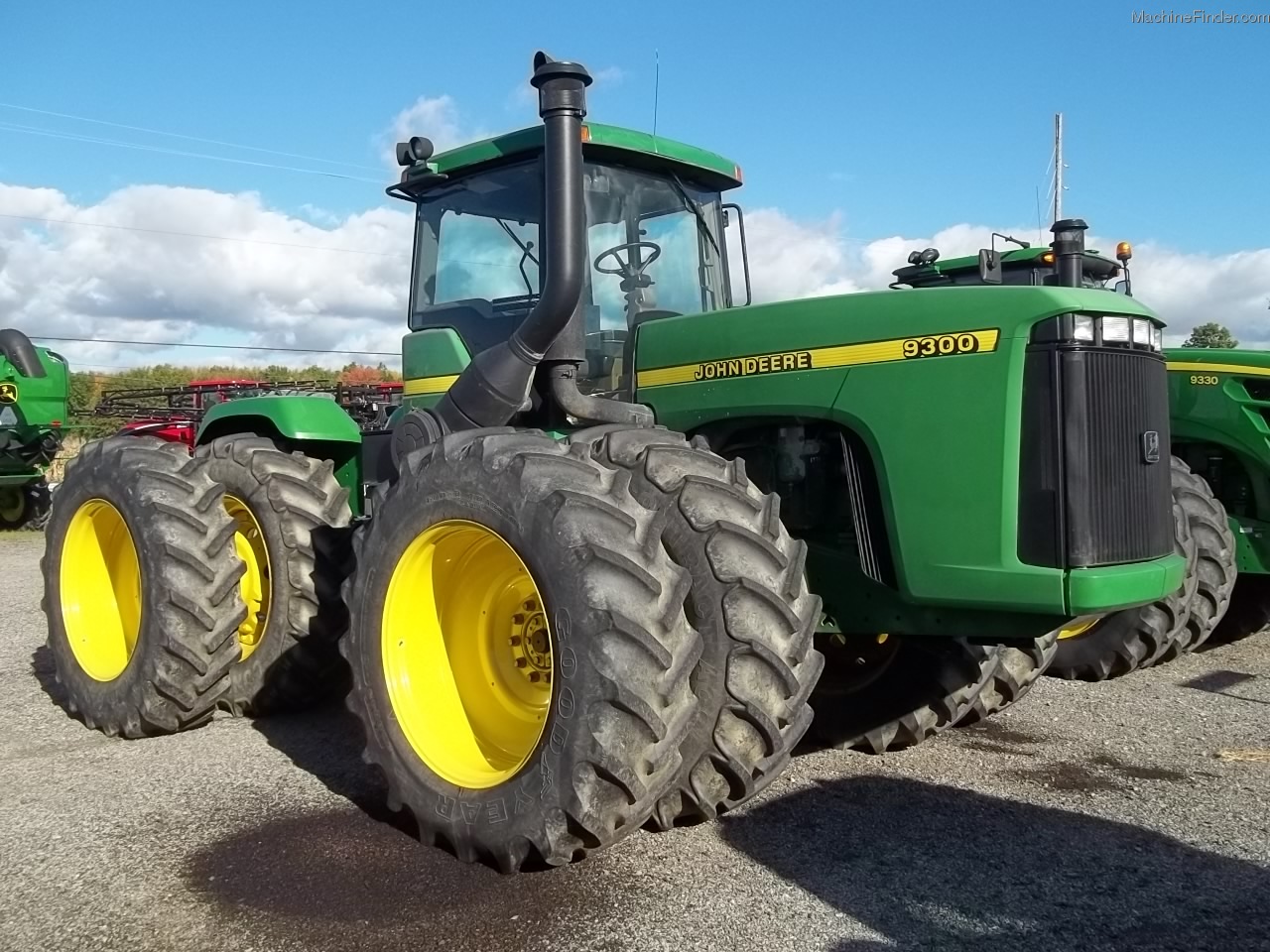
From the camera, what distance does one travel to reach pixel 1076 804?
4.17 m

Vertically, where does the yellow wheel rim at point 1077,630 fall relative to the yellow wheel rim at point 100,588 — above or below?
below

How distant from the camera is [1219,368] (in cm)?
700

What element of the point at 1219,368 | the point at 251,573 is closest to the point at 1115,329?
the point at 1219,368

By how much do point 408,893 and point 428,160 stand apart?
319 cm

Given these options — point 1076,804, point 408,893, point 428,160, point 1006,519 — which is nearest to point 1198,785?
point 1076,804

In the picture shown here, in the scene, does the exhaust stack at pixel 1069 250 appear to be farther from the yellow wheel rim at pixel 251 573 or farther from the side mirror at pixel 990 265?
the yellow wheel rim at pixel 251 573

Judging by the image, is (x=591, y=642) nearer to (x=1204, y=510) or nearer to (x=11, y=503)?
(x=1204, y=510)

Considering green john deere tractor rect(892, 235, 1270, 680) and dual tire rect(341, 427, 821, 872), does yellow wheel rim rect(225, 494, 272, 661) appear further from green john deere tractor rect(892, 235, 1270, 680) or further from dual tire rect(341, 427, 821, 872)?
green john deere tractor rect(892, 235, 1270, 680)

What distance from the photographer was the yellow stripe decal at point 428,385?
4.95 meters

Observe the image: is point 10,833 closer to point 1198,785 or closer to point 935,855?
point 935,855

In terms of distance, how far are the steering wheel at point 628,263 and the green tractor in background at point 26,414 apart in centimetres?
1205

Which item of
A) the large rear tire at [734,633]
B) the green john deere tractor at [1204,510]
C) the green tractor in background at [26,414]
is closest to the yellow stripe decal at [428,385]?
the large rear tire at [734,633]

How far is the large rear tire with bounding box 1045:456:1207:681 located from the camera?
5949 millimetres

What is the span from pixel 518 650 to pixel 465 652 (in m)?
0.21
